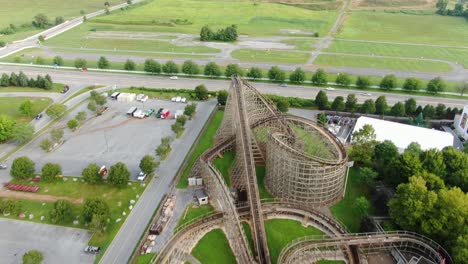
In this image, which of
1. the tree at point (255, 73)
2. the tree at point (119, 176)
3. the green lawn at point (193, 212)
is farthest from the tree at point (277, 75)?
the tree at point (119, 176)

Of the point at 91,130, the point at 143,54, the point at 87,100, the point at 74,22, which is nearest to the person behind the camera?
the point at 91,130

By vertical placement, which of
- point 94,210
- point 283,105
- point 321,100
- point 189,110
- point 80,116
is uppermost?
point 321,100

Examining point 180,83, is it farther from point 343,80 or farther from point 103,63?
point 343,80

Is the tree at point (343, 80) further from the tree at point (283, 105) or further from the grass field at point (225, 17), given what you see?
the grass field at point (225, 17)

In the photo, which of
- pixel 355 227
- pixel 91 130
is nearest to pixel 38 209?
pixel 91 130

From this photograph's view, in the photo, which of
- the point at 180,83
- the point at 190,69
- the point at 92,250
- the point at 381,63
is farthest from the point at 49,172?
the point at 381,63

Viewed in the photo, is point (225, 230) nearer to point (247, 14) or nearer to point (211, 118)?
point (211, 118)
